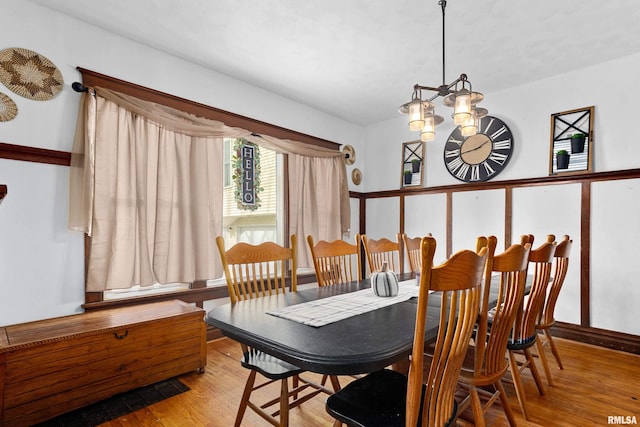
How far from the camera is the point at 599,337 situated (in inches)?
120

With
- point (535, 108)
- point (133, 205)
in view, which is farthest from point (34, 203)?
point (535, 108)

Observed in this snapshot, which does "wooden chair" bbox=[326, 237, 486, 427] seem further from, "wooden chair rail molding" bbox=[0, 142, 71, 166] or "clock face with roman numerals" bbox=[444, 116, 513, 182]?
"clock face with roman numerals" bbox=[444, 116, 513, 182]

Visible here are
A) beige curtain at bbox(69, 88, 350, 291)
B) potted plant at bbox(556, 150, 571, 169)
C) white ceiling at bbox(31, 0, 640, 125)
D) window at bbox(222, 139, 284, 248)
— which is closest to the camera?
white ceiling at bbox(31, 0, 640, 125)

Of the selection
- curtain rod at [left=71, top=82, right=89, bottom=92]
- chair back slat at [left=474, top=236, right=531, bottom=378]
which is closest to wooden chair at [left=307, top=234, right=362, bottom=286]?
chair back slat at [left=474, top=236, right=531, bottom=378]

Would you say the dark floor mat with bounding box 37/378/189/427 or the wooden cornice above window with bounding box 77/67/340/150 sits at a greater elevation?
the wooden cornice above window with bounding box 77/67/340/150

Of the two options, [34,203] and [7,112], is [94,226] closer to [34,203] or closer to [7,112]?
[34,203]

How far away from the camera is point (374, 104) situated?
13.7 ft

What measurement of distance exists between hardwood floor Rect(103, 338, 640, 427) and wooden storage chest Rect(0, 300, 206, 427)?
9.0 inches

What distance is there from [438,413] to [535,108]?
3.52m

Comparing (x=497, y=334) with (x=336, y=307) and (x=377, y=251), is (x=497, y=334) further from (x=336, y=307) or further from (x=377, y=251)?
(x=377, y=251)

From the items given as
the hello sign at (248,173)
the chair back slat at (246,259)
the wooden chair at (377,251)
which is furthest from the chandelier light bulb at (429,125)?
the hello sign at (248,173)

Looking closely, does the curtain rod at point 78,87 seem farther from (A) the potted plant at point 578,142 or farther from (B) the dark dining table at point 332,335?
(A) the potted plant at point 578,142

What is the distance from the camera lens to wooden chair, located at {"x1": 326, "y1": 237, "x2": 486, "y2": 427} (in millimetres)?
963

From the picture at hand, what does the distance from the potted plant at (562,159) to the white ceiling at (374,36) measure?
71cm
